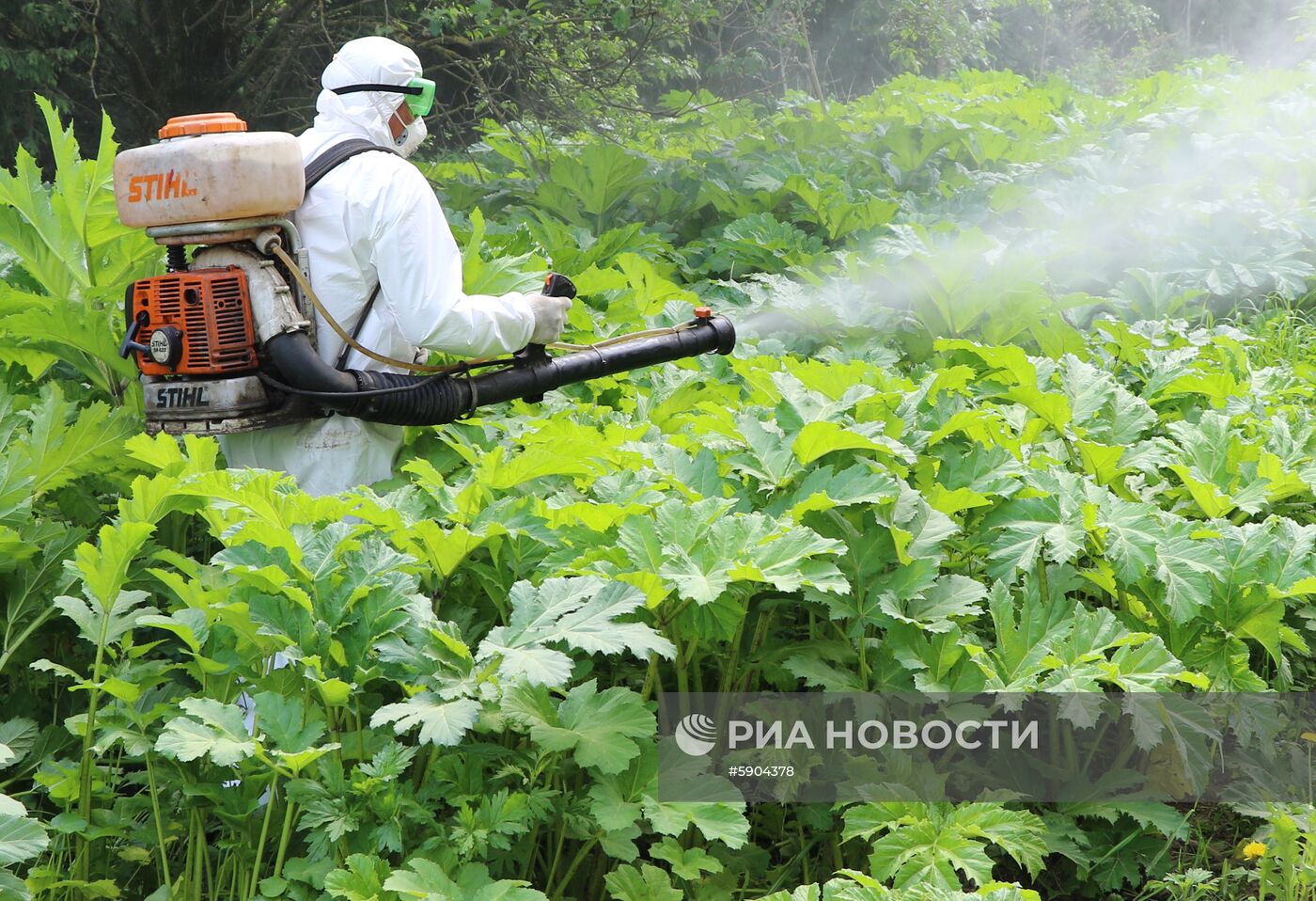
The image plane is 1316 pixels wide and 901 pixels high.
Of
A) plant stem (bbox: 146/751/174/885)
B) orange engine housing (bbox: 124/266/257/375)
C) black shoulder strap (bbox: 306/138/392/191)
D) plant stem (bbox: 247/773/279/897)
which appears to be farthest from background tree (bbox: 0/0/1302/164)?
plant stem (bbox: 247/773/279/897)

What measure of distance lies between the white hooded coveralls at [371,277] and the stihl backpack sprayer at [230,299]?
0.25 ft

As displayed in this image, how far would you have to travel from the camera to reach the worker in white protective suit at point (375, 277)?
142 inches

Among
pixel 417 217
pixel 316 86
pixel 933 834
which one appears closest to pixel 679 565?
pixel 933 834

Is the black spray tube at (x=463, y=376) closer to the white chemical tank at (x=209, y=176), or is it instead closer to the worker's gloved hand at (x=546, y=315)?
the worker's gloved hand at (x=546, y=315)

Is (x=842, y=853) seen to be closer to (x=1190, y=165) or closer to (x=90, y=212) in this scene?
(x=90, y=212)

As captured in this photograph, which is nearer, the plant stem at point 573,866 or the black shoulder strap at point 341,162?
the plant stem at point 573,866

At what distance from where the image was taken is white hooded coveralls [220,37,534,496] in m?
3.60

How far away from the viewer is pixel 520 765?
107 inches

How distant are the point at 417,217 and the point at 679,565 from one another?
4.71ft

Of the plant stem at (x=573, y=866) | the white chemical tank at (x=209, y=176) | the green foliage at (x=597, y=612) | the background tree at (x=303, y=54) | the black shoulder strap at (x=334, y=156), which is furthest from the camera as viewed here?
the background tree at (x=303, y=54)

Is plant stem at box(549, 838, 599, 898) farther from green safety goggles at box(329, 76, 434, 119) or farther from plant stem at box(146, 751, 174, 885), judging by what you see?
green safety goggles at box(329, 76, 434, 119)

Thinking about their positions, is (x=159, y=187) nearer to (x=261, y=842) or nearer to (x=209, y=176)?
(x=209, y=176)

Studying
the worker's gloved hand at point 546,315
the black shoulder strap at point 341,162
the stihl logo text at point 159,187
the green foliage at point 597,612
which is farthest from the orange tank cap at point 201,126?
the worker's gloved hand at point 546,315

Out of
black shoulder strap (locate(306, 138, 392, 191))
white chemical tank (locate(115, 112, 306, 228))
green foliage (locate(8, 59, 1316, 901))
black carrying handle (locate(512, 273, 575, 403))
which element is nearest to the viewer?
green foliage (locate(8, 59, 1316, 901))
